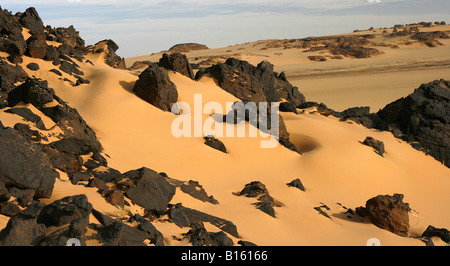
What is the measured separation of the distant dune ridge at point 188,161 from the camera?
246 inches

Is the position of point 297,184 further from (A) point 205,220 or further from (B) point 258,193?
(A) point 205,220

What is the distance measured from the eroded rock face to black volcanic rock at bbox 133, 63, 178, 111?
7.05m

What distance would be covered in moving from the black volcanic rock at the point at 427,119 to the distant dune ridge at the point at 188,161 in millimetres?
47

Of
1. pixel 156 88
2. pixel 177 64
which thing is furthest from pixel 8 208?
pixel 177 64

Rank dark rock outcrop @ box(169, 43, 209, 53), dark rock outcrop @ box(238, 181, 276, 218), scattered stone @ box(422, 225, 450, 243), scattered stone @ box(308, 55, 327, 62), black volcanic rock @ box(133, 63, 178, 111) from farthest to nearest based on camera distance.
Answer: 1. dark rock outcrop @ box(169, 43, 209, 53)
2. scattered stone @ box(308, 55, 327, 62)
3. black volcanic rock @ box(133, 63, 178, 111)
4. dark rock outcrop @ box(238, 181, 276, 218)
5. scattered stone @ box(422, 225, 450, 243)

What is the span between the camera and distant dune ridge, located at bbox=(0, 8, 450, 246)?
20.5 ft

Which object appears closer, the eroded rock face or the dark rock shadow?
the eroded rock face

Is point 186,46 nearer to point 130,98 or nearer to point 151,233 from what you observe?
point 130,98

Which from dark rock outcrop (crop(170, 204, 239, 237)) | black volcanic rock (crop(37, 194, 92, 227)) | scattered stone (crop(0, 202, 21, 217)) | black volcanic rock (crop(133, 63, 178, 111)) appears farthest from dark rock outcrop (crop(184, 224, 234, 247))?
black volcanic rock (crop(133, 63, 178, 111))

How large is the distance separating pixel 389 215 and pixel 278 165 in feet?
13.2

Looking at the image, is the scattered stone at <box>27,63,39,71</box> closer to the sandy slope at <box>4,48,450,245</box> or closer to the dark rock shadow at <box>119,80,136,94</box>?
the sandy slope at <box>4,48,450,245</box>
